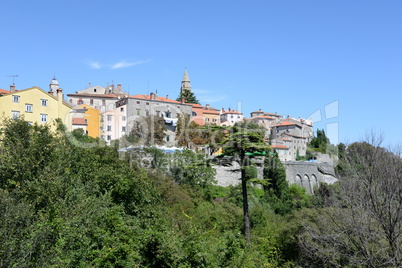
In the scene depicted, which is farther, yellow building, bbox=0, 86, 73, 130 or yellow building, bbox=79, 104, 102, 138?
yellow building, bbox=79, 104, 102, 138

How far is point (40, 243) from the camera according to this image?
31.0 ft

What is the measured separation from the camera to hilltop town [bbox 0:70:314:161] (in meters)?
34.6

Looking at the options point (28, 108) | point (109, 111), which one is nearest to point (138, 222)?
point (28, 108)

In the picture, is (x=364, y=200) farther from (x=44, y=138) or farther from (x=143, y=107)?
(x=143, y=107)

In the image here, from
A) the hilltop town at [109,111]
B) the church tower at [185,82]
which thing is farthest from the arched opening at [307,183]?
A: the church tower at [185,82]

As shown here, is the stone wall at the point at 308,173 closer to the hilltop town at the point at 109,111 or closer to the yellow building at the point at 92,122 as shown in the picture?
the hilltop town at the point at 109,111

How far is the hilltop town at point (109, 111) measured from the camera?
34625 millimetres

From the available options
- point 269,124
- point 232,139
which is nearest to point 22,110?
point 232,139

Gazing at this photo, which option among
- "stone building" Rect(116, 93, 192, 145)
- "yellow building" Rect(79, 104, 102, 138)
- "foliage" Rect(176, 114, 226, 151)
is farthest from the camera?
"stone building" Rect(116, 93, 192, 145)

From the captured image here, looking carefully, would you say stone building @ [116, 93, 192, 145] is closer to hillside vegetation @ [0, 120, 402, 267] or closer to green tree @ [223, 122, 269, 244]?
hillside vegetation @ [0, 120, 402, 267]

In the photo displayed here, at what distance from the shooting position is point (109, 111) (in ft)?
198

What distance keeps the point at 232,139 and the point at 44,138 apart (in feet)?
30.0

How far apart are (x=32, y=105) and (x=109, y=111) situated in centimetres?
2569

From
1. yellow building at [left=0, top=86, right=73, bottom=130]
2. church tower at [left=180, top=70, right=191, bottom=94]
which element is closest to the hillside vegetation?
yellow building at [left=0, top=86, right=73, bottom=130]
